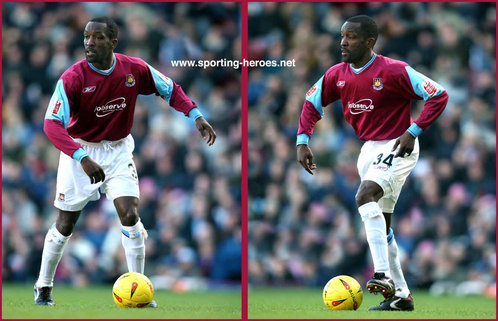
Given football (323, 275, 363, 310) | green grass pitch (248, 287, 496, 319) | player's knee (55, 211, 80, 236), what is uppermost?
player's knee (55, 211, 80, 236)

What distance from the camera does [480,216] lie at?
512 inches

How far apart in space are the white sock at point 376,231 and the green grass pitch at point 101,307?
127 cm

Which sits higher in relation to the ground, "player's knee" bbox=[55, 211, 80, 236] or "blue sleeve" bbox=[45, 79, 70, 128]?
"blue sleeve" bbox=[45, 79, 70, 128]

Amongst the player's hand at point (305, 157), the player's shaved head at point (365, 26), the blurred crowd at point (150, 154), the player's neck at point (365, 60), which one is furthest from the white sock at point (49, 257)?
the blurred crowd at point (150, 154)

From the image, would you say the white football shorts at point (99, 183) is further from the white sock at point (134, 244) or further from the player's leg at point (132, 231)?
the white sock at point (134, 244)

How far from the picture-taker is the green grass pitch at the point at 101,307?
7.16 m

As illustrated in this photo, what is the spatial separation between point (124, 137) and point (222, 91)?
7756mm

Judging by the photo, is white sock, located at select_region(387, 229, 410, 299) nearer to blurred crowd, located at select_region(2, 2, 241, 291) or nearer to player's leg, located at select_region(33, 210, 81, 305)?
player's leg, located at select_region(33, 210, 81, 305)

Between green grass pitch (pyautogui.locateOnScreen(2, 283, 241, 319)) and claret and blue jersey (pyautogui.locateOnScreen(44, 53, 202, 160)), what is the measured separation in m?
1.51

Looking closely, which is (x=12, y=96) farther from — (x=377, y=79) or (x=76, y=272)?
(x=377, y=79)

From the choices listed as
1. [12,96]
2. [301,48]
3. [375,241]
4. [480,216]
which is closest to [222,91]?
[301,48]

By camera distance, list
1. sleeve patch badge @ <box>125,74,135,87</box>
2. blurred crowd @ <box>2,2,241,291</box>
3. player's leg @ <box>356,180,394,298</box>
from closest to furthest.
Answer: player's leg @ <box>356,180,394,298</box> → sleeve patch badge @ <box>125,74,135,87</box> → blurred crowd @ <box>2,2,241,291</box>

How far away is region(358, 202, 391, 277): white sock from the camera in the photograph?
765cm

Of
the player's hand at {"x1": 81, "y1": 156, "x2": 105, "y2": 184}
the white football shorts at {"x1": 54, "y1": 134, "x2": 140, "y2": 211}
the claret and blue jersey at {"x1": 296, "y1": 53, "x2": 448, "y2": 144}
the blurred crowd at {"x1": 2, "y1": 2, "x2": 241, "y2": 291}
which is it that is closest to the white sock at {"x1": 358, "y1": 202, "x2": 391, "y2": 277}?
the claret and blue jersey at {"x1": 296, "y1": 53, "x2": 448, "y2": 144}
